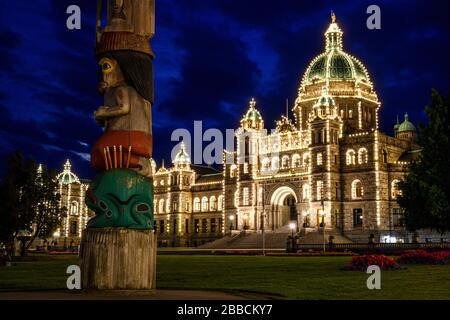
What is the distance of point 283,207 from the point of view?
82.8 meters

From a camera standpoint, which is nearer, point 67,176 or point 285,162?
point 285,162

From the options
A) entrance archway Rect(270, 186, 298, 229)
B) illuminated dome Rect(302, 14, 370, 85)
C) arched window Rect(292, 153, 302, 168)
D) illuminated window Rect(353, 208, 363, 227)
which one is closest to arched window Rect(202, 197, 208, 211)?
entrance archway Rect(270, 186, 298, 229)

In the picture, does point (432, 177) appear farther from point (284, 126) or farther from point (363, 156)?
point (284, 126)

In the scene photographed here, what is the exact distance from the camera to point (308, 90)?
86.2m

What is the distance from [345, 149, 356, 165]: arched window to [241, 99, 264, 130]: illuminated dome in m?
16.3

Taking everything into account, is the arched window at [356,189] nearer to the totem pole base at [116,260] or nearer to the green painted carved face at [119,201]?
the green painted carved face at [119,201]

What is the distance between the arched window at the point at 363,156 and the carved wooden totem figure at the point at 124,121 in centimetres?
6093

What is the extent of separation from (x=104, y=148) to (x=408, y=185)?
27.8 meters

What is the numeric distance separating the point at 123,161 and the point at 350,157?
63381 millimetres

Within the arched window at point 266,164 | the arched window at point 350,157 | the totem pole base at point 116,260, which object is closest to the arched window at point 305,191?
the arched window at point 350,157

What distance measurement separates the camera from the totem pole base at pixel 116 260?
13.2 meters

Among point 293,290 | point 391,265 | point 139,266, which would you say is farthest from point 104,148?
point 391,265

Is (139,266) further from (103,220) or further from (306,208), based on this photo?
(306,208)

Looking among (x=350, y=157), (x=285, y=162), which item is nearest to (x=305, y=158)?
(x=285, y=162)
